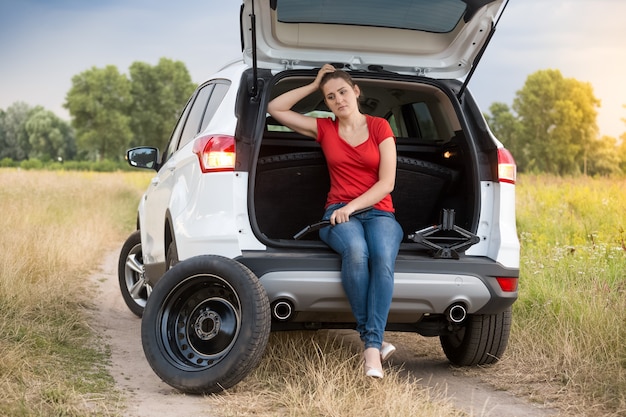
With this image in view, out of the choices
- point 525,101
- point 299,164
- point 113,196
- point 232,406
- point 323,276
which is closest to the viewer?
point 232,406

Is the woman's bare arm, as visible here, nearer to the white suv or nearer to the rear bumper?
the white suv

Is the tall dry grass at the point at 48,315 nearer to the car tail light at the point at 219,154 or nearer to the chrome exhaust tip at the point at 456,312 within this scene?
the car tail light at the point at 219,154

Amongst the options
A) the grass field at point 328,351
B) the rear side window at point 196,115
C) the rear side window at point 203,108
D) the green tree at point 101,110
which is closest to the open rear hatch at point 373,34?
the rear side window at point 203,108

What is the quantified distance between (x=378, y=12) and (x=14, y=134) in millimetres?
108722

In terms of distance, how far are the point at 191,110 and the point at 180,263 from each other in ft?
6.43

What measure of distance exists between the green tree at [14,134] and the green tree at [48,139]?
3.92 feet

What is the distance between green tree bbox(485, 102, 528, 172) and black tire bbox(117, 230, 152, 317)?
167 feet

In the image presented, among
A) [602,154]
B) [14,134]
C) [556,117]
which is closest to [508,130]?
[556,117]

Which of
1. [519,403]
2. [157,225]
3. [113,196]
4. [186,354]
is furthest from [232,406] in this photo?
[113,196]

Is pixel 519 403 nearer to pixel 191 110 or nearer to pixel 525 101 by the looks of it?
pixel 191 110

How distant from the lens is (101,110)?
7612 centimetres

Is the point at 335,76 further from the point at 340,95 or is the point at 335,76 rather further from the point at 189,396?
the point at 189,396

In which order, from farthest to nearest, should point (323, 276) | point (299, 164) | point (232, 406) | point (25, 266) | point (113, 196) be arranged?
point (113, 196), point (25, 266), point (299, 164), point (323, 276), point (232, 406)

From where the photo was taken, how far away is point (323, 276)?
15.3 ft
